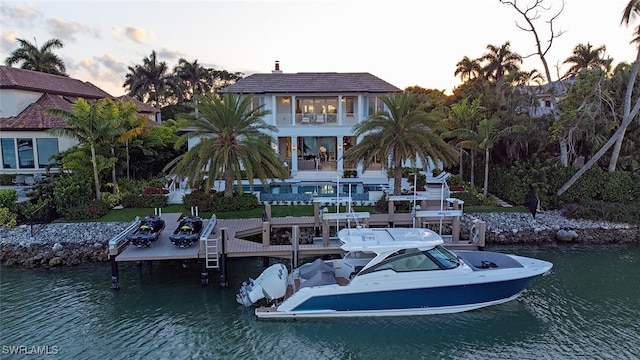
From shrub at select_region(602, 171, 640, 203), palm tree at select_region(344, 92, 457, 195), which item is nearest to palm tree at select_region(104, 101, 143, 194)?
palm tree at select_region(344, 92, 457, 195)

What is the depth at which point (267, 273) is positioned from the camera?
41.4 feet

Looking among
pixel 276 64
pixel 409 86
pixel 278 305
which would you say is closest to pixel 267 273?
pixel 278 305

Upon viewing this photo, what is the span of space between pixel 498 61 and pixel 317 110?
2300cm

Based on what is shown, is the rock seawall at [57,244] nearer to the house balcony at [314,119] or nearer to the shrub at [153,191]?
the shrub at [153,191]

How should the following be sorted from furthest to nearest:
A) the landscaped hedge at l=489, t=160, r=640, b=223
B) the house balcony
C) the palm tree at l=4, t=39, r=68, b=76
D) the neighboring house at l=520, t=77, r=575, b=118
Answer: the palm tree at l=4, t=39, r=68, b=76 < the house balcony < the neighboring house at l=520, t=77, r=575, b=118 < the landscaped hedge at l=489, t=160, r=640, b=223

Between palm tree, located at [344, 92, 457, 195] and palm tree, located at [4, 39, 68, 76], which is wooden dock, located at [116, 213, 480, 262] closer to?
palm tree, located at [344, 92, 457, 195]

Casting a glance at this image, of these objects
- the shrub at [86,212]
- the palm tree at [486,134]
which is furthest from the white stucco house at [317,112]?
the shrub at [86,212]

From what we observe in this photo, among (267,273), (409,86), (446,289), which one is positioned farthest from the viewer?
(409,86)

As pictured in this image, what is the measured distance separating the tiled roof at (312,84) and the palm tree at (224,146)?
22.8 feet

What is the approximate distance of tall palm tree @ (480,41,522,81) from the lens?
39625 mm

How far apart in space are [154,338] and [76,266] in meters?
7.29

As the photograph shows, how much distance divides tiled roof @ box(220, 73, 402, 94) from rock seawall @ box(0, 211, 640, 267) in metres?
11.6

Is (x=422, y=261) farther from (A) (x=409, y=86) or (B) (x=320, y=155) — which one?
(A) (x=409, y=86)

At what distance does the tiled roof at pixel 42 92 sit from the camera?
24.9 meters
